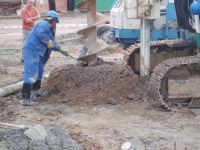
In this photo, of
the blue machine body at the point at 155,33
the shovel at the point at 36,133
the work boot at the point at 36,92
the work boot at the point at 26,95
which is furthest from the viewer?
the blue machine body at the point at 155,33

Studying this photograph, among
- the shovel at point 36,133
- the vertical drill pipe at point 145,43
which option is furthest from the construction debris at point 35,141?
the vertical drill pipe at point 145,43

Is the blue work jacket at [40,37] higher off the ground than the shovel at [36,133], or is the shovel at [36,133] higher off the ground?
the blue work jacket at [40,37]

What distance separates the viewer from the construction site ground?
23.7 feet

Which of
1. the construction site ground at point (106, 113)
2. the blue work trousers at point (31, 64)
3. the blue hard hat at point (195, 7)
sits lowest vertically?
the construction site ground at point (106, 113)

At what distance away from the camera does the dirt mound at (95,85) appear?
935cm

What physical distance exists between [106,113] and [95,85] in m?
0.87

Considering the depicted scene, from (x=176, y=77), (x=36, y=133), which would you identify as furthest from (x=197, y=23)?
(x=36, y=133)

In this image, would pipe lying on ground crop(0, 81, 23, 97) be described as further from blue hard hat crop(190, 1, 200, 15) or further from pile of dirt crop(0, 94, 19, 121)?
blue hard hat crop(190, 1, 200, 15)

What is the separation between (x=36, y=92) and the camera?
9.88 m

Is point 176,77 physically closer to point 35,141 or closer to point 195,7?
point 195,7

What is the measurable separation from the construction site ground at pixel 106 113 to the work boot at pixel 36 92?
5.3 inches

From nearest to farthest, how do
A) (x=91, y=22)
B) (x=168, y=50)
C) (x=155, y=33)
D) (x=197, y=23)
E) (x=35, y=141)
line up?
(x=35, y=141)
(x=197, y=23)
(x=91, y=22)
(x=168, y=50)
(x=155, y=33)

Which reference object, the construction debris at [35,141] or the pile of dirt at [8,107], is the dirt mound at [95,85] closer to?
the pile of dirt at [8,107]

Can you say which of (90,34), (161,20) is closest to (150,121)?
(90,34)
